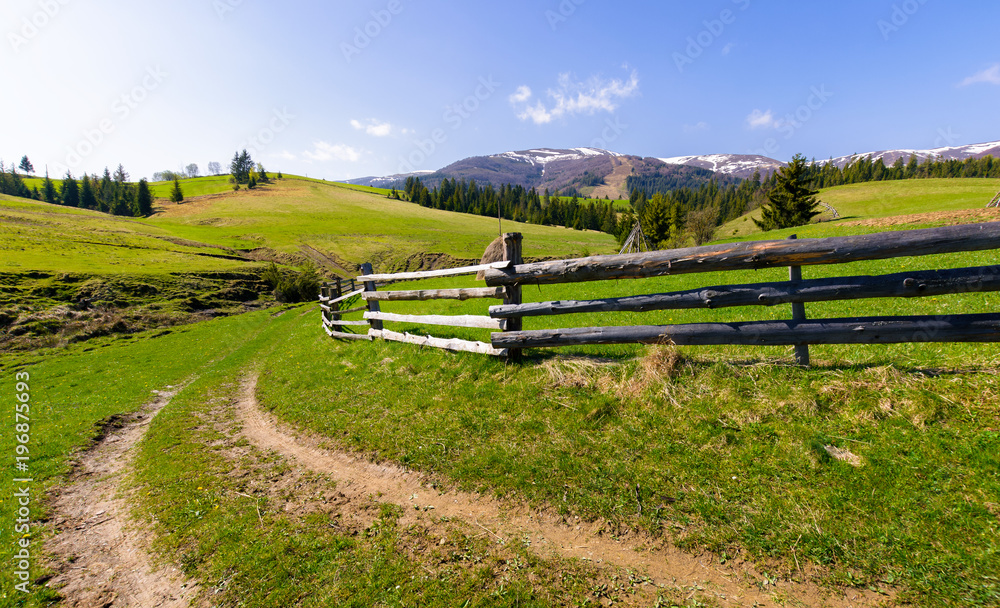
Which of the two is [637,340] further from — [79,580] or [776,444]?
[79,580]

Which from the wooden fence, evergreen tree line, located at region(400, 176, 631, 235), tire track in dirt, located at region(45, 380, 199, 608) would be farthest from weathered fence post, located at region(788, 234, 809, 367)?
evergreen tree line, located at region(400, 176, 631, 235)

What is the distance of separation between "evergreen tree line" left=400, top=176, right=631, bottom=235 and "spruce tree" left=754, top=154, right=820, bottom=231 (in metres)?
52.6

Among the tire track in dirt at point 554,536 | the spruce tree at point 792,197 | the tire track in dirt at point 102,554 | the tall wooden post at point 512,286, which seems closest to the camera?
the tire track in dirt at point 554,536

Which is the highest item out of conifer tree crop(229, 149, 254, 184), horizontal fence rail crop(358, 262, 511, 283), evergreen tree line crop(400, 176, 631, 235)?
conifer tree crop(229, 149, 254, 184)

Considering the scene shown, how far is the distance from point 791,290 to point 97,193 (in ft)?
500

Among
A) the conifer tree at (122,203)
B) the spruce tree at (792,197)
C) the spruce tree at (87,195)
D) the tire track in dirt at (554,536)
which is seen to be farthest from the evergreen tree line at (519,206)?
the tire track in dirt at (554,536)

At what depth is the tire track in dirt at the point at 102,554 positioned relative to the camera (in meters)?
3.67

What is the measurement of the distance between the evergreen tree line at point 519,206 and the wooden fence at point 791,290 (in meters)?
99.7

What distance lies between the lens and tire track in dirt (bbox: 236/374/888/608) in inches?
114

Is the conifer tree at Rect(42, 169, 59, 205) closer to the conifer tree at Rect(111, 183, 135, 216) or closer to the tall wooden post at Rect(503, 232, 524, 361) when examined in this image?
the conifer tree at Rect(111, 183, 135, 216)

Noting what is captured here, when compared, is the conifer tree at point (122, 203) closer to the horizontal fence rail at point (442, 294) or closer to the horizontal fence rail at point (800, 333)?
the horizontal fence rail at point (442, 294)

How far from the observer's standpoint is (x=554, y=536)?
3.78m

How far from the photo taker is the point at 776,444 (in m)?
4.25

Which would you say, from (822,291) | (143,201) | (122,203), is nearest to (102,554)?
(822,291)
